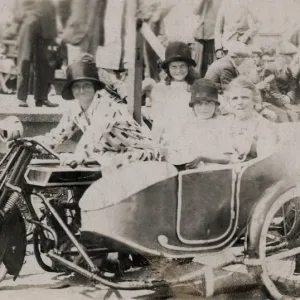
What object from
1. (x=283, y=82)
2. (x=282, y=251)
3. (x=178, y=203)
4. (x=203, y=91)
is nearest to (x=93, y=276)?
(x=178, y=203)

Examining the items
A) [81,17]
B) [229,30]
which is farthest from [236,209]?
[81,17]

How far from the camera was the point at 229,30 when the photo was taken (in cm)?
363

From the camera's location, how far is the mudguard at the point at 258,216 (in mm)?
3301

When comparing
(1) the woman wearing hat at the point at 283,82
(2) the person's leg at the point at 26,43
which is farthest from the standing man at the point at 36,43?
(1) the woman wearing hat at the point at 283,82

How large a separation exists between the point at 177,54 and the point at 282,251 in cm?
156

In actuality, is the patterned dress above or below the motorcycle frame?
above

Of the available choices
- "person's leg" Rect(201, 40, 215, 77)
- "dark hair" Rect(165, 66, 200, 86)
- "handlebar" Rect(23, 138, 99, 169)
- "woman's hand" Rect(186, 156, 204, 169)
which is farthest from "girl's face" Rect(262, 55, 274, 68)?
"handlebar" Rect(23, 138, 99, 169)

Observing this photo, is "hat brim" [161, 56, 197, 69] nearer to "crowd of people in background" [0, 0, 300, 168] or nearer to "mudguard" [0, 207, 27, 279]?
"crowd of people in background" [0, 0, 300, 168]

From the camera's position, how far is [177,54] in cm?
351

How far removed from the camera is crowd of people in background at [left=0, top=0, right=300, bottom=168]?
10.9 ft

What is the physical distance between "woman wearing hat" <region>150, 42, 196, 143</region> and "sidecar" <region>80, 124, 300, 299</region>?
15.6 inches

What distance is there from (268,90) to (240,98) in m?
0.24

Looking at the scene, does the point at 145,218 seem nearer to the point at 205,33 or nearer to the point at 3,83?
the point at 3,83

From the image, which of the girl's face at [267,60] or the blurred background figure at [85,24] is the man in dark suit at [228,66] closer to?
the girl's face at [267,60]
